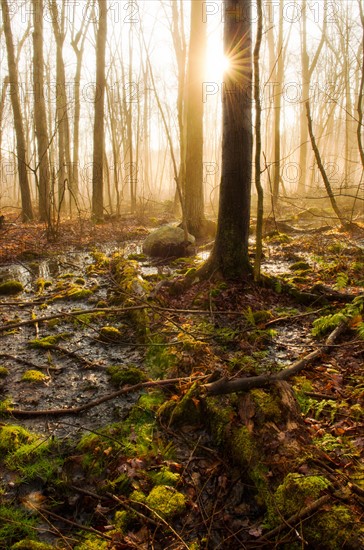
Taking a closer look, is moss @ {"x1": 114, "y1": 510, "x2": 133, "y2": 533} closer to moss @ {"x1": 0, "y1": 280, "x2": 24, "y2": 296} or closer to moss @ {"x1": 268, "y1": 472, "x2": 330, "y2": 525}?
moss @ {"x1": 268, "y1": 472, "x2": 330, "y2": 525}

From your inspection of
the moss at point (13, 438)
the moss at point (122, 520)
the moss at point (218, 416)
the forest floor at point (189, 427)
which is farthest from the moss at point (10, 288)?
the moss at point (122, 520)

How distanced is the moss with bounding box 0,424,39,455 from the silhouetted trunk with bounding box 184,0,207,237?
773 cm

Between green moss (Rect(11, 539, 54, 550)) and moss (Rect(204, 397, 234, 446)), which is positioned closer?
green moss (Rect(11, 539, 54, 550))

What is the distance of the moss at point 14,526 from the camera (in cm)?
203

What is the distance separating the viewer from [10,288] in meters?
6.55

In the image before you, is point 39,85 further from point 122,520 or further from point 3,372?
point 122,520

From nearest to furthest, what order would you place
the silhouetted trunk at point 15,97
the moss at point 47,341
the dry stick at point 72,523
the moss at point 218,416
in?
the dry stick at point 72,523 → the moss at point 218,416 → the moss at point 47,341 → the silhouetted trunk at point 15,97

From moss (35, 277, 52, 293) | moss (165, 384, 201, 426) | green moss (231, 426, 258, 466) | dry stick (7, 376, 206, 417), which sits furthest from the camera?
moss (35, 277, 52, 293)

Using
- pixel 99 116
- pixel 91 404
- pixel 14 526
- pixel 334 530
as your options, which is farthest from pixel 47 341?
pixel 99 116

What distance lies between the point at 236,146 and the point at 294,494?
4567mm

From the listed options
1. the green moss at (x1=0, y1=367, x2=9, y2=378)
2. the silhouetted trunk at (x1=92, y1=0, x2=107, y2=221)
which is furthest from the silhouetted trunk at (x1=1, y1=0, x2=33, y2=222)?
the green moss at (x1=0, y1=367, x2=9, y2=378)

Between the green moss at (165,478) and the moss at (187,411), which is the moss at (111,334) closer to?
the moss at (187,411)

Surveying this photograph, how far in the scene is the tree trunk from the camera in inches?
199

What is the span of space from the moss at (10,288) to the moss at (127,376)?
3.73 meters
